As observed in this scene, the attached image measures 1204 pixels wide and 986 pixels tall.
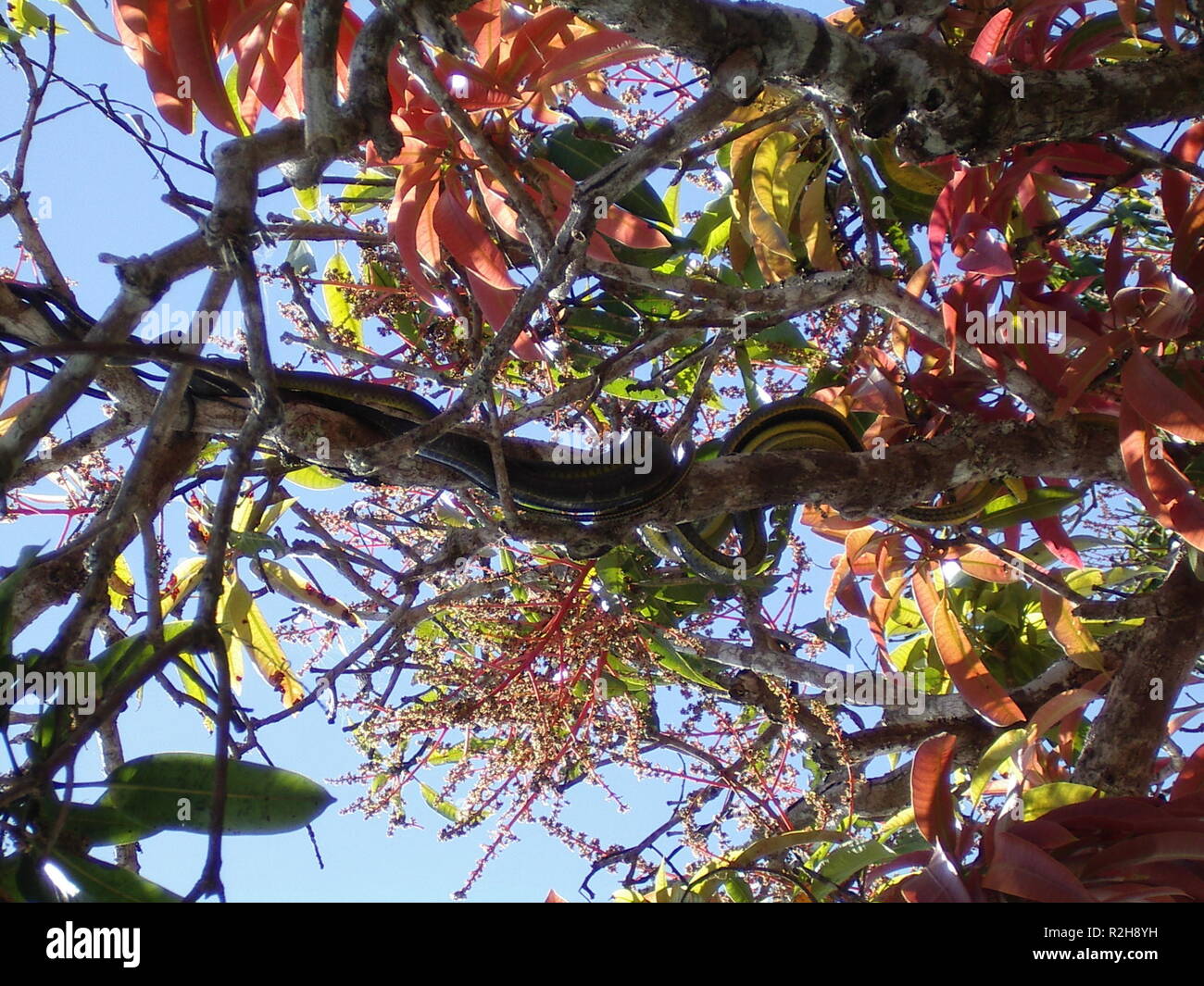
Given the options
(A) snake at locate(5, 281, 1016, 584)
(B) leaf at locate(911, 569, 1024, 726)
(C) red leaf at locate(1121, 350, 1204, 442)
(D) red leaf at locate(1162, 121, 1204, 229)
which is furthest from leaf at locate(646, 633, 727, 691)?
(D) red leaf at locate(1162, 121, 1204, 229)

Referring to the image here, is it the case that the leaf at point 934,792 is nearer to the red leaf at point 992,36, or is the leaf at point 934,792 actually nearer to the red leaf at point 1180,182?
the red leaf at point 1180,182

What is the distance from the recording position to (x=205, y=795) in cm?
128

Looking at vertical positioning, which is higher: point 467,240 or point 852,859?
point 467,240

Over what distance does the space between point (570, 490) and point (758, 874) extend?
Result: 0.99 metres

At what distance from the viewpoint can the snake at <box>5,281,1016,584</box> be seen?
5.27 feet

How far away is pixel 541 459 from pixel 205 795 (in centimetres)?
96

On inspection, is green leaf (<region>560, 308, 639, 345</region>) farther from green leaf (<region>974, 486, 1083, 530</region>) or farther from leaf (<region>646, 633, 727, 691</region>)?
green leaf (<region>974, 486, 1083, 530</region>)

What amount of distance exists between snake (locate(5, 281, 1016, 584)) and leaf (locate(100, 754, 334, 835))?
552mm

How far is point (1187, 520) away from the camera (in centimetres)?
180

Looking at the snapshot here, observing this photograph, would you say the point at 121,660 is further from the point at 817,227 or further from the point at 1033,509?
the point at 1033,509

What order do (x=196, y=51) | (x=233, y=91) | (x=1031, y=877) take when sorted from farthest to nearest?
(x=233, y=91) < (x=196, y=51) < (x=1031, y=877)

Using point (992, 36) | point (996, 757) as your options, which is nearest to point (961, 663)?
point (996, 757)

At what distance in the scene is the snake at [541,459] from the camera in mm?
1607
